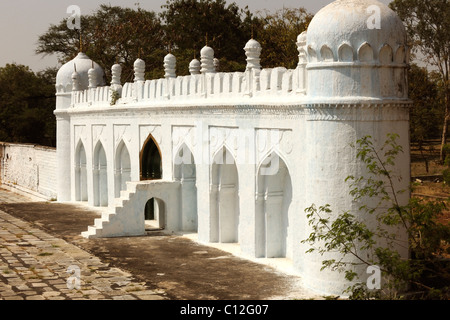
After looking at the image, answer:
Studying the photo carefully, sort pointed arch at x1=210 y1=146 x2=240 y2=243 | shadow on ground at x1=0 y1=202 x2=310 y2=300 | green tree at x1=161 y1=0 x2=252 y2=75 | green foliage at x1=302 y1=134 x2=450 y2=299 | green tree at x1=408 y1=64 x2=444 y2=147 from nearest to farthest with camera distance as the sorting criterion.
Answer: green foliage at x1=302 y1=134 x2=450 y2=299
shadow on ground at x1=0 y1=202 x2=310 y2=300
pointed arch at x1=210 y1=146 x2=240 y2=243
green tree at x1=408 y1=64 x2=444 y2=147
green tree at x1=161 y1=0 x2=252 y2=75

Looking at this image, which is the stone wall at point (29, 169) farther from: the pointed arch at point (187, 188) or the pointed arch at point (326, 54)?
the pointed arch at point (326, 54)

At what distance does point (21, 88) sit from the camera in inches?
2117

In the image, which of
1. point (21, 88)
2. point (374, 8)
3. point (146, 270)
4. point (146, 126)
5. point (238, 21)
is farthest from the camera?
point (21, 88)

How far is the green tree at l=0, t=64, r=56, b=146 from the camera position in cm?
5156

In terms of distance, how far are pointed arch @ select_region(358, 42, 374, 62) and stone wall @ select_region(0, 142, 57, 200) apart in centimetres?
2040

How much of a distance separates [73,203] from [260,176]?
43.0ft

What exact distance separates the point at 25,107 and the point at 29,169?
18.1m

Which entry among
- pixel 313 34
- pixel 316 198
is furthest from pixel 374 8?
pixel 316 198

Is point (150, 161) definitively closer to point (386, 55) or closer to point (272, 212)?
point (272, 212)

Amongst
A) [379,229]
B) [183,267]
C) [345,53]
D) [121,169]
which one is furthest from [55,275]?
[121,169]

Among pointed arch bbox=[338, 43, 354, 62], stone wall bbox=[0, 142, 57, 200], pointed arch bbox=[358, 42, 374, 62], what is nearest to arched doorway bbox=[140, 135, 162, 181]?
pointed arch bbox=[338, 43, 354, 62]

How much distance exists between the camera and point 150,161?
72.2 ft

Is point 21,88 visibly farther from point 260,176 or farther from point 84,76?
point 260,176

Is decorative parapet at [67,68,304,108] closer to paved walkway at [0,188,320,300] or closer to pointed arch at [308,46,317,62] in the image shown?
pointed arch at [308,46,317,62]
